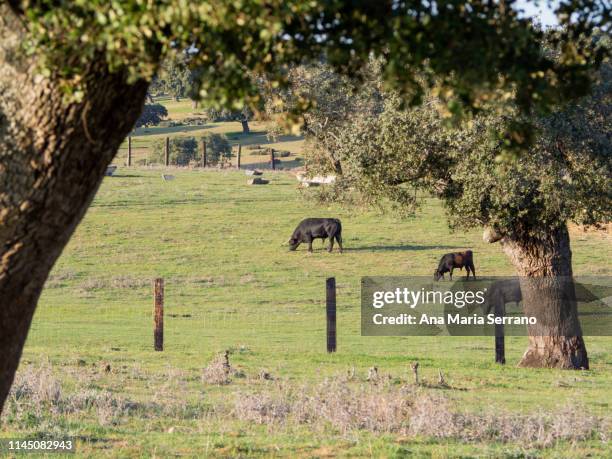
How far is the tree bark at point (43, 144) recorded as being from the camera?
23.5 feet

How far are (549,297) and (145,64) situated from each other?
19.0 metres

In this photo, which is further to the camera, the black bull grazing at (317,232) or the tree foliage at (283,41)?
the black bull grazing at (317,232)

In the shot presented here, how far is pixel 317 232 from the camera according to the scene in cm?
4812

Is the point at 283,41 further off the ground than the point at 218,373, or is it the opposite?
the point at 283,41

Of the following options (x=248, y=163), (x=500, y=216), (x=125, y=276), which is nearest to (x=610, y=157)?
(x=500, y=216)

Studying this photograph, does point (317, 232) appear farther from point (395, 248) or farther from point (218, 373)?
point (218, 373)

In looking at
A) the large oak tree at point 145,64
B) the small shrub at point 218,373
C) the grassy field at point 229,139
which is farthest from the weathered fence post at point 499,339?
the grassy field at point 229,139

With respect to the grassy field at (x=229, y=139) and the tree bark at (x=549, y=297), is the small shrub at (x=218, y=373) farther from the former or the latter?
the grassy field at (x=229, y=139)

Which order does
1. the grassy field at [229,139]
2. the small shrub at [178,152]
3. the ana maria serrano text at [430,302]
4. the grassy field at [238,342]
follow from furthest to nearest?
1. the grassy field at [229,139]
2. the small shrub at [178,152]
3. the ana maria serrano text at [430,302]
4. the grassy field at [238,342]

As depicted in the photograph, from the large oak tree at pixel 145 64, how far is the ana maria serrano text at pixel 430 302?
27306mm

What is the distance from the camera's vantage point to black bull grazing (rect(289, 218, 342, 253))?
47.9 meters

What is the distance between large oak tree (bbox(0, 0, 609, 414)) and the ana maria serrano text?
89.6 feet

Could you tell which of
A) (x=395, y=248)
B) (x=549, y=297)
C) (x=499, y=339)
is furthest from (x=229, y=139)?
(x=549, y=297)

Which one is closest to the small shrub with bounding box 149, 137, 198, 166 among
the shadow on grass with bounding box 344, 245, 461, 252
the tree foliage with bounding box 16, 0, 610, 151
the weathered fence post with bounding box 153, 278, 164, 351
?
the shadow on grass with bounding box 344, 245, 461, 252
